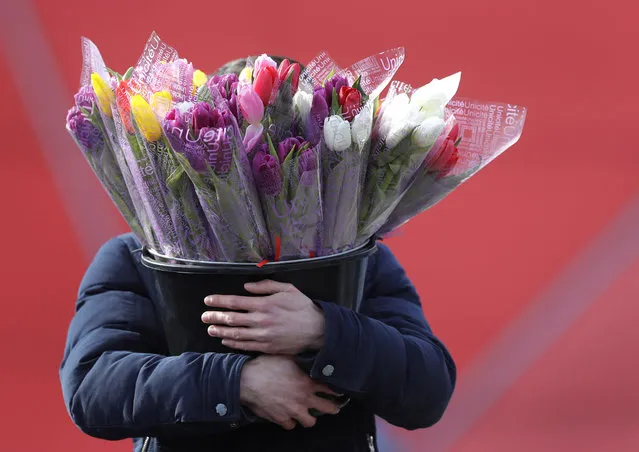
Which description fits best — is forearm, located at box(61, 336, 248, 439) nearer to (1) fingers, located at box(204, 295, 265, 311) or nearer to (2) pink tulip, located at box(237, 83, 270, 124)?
(1) fingers, located at box(204, 295, 265, 311)

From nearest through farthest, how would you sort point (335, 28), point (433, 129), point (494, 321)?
point (433, 129), point (494, 321), point (335, 28)

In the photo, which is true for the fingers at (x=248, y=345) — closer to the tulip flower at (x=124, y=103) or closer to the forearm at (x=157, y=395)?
the forearm at (x=157, y=395)

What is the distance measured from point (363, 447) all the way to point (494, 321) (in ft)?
5.12

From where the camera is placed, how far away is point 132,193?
1.12 m

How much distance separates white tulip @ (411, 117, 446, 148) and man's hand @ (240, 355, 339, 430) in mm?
331

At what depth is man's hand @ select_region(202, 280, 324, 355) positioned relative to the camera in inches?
41.4

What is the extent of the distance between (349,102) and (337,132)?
2.0 inches

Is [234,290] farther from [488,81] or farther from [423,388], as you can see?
[488,81]

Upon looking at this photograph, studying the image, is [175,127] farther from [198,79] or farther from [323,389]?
[323,389]

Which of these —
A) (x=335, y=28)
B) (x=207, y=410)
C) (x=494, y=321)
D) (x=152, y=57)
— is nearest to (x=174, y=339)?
(x=207, y=410)

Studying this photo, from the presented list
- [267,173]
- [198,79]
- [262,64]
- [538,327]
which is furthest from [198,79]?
[538,327]

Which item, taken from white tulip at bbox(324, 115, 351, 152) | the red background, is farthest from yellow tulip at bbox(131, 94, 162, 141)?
the red background

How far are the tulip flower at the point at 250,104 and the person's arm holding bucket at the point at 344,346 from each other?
0.21m

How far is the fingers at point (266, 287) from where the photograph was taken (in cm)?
105
